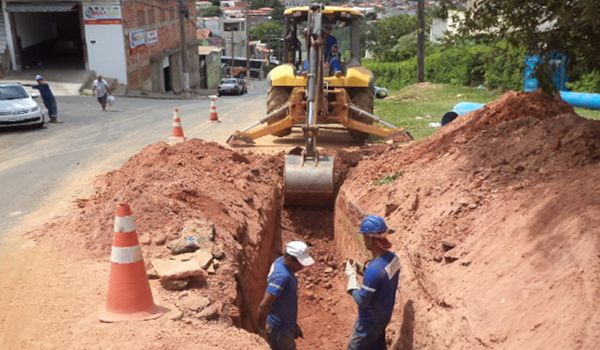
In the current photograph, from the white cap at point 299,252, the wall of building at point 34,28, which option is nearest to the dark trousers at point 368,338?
the white cap at point 299,252

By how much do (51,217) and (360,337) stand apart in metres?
4.51

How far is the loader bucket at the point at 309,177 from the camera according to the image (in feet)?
30.5

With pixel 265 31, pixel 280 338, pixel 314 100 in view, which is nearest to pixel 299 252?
pixel 280 338

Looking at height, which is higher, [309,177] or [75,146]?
[309,177]

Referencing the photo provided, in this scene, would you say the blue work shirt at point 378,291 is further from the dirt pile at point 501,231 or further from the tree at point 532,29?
the tree at point 532,29

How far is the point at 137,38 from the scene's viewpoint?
1366 inches

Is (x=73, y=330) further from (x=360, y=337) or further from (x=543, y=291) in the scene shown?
(x=543, y=291)

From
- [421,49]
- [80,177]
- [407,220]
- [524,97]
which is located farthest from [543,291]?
[421,49]

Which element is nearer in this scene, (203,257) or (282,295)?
(282,295)

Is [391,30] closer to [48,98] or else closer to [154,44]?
[154,44]

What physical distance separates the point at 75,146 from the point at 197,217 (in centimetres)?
782

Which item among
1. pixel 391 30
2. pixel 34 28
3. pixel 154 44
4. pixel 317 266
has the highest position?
pixel 34 28

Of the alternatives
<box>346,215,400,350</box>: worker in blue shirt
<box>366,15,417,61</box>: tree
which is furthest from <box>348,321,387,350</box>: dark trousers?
<box>366,15,417,61</box>: tree

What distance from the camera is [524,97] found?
27.2ft
